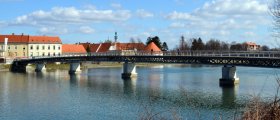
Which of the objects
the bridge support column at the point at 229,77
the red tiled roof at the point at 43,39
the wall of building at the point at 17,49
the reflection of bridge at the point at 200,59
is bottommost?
the bridge support column at the point at 229,77

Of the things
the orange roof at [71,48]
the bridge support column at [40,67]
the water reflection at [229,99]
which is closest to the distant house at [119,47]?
the orange roof at [71,48]

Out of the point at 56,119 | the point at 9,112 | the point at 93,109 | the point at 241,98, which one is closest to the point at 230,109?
the point at 241,98

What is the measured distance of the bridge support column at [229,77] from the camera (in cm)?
6141

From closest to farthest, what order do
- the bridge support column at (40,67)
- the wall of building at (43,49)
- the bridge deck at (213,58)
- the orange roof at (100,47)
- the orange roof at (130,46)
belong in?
the bridge deck at (213,58), the bridge support column at (40,67), the wall of building at (43,49), the orange roof at (100,47), the orange roof at (130,46)

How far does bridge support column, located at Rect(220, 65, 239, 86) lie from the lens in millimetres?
61406

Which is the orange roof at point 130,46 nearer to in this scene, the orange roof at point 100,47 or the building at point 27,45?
the orange roof at point 100,47

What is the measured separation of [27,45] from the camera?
141 metres

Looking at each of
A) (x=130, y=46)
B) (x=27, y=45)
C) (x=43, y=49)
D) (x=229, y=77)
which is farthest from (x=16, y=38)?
(x=229, y=77)

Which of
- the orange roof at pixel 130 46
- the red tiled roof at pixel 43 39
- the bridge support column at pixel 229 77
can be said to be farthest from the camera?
the orange roof at pixel 130 46

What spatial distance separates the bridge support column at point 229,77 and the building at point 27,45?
85621mm

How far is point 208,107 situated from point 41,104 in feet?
48.1

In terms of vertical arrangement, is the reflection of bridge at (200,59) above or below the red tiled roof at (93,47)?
below

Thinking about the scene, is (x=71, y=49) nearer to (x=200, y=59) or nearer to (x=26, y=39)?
(x=26, y=39)

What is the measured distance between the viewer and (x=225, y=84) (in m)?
61.2
